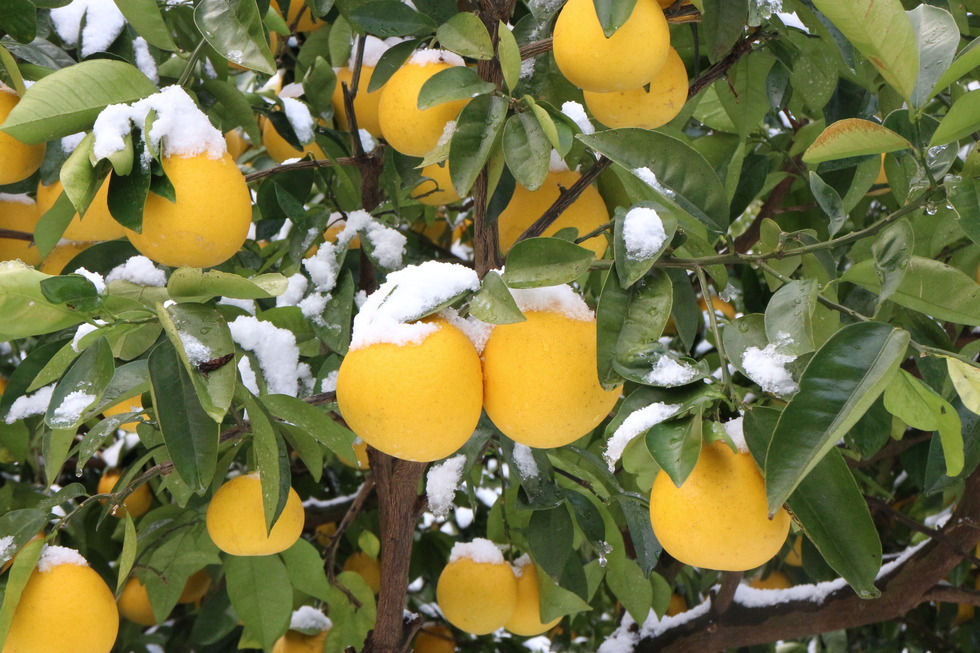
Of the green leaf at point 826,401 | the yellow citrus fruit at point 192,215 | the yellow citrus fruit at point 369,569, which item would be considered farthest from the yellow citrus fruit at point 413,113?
the yellow citrus fruit at point 369,569

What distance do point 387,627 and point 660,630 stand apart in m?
0.68

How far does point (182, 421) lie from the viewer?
923 millimetres

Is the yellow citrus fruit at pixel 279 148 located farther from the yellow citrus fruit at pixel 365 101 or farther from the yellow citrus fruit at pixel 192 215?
the yellow citrus fruit at pixel 192 215

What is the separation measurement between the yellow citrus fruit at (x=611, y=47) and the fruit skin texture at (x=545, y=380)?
0.92 feet

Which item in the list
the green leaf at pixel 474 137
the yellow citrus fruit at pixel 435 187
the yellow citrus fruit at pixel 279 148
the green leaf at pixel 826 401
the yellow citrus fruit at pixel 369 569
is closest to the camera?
the green leaf at pixel 826 401

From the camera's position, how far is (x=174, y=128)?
98 centimetres

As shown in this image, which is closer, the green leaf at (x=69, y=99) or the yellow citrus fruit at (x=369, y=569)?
the green leaf at (x=69, y=99)

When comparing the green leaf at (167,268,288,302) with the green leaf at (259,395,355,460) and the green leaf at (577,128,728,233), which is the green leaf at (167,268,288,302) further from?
the green leaf at (577,128,728,233)

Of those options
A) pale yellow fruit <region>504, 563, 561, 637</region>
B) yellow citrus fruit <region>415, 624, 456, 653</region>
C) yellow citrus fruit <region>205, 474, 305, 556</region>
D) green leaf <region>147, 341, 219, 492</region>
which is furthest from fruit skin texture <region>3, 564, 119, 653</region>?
yellow citrus fruit <region>415, 624, 456, 653</region>

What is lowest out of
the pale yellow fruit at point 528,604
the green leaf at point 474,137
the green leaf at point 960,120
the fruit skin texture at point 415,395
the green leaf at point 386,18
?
the pale yellow fruit at point 528,604

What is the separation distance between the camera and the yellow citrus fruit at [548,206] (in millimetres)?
1149

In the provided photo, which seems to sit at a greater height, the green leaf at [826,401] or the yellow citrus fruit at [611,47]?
the yellow citrus fruit at [611,47]

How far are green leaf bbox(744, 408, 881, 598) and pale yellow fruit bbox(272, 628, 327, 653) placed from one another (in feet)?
3.68

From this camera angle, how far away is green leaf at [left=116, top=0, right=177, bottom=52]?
111 centimetres
